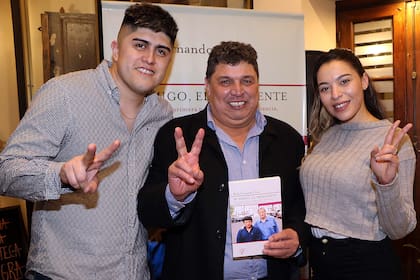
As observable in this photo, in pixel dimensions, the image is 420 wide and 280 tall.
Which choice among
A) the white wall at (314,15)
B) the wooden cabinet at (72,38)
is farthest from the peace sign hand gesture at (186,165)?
the white wall at (314,15)

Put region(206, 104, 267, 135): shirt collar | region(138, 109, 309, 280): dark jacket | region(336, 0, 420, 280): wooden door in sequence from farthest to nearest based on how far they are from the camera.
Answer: region(336, 0, 420, 280): wooden door → region(206, 104, 267, 135): shirt collar → region(138, 109, 309, 280): dark jacket

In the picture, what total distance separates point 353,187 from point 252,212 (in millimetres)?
459

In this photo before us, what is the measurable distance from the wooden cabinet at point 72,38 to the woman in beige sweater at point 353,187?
75.4 inches

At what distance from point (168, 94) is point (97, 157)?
1.33 m

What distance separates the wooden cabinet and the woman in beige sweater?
192cm

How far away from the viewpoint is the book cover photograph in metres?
1.80

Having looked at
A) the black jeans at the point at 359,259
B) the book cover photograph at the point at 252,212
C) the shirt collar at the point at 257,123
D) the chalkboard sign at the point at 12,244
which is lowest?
the chalkboard sign at the point at 12,244

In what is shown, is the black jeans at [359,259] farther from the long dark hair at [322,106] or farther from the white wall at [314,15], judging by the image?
the white wall at [314,15]

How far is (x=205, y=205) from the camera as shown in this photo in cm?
188

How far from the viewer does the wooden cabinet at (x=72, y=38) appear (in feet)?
10.9

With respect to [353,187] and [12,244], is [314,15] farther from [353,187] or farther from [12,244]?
[12,244]

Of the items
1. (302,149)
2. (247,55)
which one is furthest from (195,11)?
(302,149)

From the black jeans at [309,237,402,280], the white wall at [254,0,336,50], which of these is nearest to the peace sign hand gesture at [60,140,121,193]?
the black jeans at [309,237,402,280]

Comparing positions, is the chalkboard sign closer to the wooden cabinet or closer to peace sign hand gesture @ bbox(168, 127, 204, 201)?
the wooden cabinet
